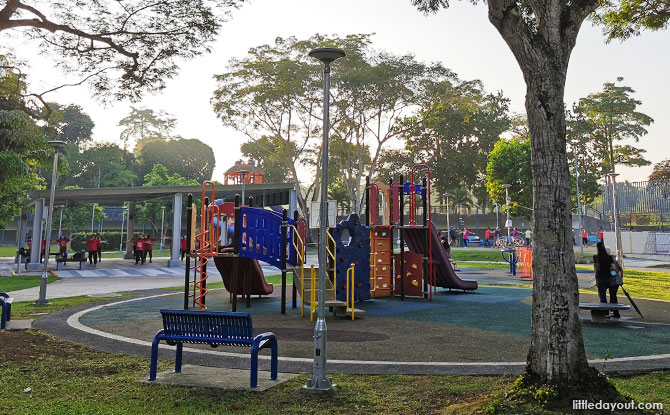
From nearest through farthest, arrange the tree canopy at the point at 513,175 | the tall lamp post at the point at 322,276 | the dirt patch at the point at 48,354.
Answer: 1. the tall lamp post at the point at 322,276
2. the dirt patch at the point at 48,354
3. the tree canopy at the point at 513,175

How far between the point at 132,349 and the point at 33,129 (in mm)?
19326

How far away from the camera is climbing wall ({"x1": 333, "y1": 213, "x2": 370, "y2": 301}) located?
13891 millimetres

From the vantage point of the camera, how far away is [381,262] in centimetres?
1645

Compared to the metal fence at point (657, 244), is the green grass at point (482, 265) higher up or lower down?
lower down

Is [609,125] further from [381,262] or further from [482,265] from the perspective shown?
[381,262]

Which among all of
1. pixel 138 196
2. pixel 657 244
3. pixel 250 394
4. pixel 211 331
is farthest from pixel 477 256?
pixel 250 394

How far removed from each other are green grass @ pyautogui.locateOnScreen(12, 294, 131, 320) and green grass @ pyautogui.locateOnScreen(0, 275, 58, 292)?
445cm

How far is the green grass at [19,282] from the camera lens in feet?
60.1

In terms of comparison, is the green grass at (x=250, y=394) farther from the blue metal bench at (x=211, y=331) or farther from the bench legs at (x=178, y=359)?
the blue metal bench at (x=211, y=331)

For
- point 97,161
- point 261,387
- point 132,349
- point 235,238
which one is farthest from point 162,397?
point 97,161

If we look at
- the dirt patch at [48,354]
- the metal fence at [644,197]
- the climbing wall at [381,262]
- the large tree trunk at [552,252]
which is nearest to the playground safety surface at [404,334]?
the dirt patch at [48,354]

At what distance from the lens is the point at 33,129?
2312 centimetres

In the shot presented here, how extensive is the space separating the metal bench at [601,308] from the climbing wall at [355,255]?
19.4 feet

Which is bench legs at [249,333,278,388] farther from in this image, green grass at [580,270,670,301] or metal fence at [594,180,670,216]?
metal fence at [594,180,670,216]
